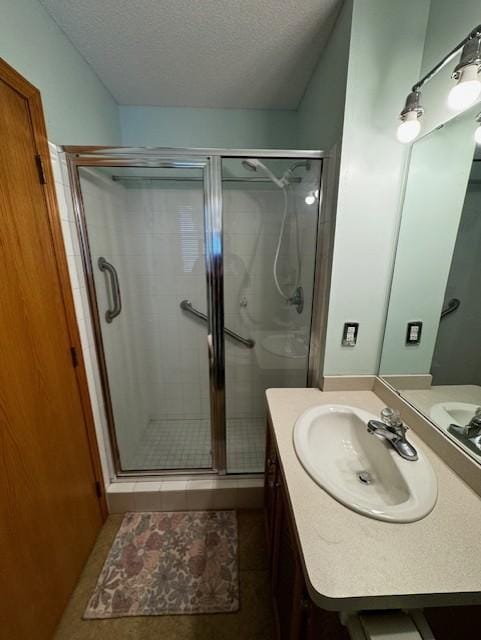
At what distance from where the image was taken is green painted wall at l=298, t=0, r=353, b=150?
1.01 m

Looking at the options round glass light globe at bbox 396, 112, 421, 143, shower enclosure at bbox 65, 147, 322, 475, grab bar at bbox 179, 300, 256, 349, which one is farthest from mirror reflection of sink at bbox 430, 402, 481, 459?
grab bar at bbox 179, 300, 256, 349

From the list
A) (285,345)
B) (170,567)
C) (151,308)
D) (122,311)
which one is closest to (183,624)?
(170,567)

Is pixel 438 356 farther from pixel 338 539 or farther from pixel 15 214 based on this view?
pixel 15 214

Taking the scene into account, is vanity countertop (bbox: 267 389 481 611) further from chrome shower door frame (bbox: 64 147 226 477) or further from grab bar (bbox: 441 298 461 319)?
chrome shower door frame (bbox: 64 147 226 477)

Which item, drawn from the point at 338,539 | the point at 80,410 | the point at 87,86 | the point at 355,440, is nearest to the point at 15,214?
the point at 80,410

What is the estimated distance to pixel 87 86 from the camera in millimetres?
1353

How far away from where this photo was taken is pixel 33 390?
942mm

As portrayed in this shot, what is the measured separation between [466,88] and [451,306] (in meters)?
0.65

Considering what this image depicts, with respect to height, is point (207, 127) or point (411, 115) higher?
point (207, 127)

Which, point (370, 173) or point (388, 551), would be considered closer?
point (388, 551)

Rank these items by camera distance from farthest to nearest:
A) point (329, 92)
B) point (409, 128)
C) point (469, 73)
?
point (329, 92) < point (409, 128) < point (469, 73)

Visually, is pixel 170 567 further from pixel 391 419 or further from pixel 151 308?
pixel 151 308

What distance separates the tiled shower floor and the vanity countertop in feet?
3.44

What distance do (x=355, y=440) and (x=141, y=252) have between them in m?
1.83
